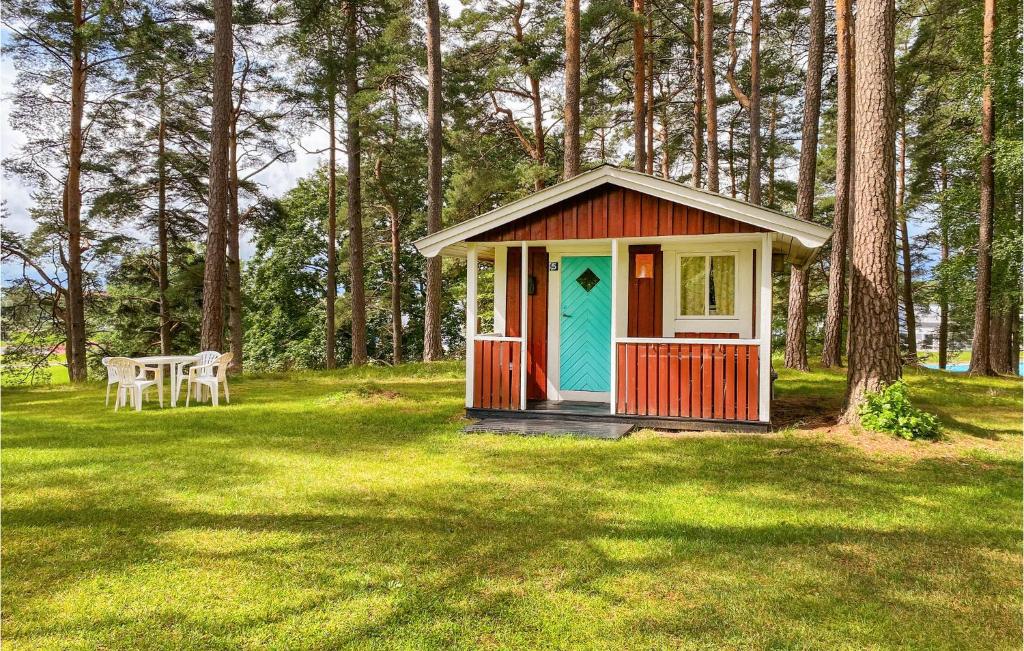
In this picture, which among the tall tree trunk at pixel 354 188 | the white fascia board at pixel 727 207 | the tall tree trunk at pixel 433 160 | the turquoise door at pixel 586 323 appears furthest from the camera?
the tall tree trunk at pixel 354 188

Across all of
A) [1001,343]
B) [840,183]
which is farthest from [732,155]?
[840,183]

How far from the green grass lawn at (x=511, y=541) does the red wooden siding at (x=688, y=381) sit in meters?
0.53

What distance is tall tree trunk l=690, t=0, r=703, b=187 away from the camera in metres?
16.9

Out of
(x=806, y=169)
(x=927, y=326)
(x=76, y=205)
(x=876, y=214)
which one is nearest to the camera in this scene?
(x=876, y=214)

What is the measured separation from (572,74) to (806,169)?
6006 mm

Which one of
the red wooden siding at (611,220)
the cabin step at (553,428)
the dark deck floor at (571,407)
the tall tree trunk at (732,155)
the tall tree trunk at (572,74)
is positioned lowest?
the cabin step at (553,428)

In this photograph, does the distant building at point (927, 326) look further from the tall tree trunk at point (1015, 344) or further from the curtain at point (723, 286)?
the curtain at point (723, 286)

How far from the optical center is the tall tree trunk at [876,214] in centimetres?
683

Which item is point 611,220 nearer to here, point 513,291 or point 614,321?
point 614,321

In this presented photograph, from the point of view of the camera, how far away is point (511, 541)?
3648 millimetres

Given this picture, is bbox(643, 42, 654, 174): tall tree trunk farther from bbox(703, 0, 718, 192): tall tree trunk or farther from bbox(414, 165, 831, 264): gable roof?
bbox(414, 165, 831, 264): gable roof

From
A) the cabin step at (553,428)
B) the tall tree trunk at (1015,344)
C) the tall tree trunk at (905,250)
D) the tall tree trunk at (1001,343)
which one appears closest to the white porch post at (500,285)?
the cabin step at (553,428)

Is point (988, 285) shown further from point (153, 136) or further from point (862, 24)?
point (153, 136)

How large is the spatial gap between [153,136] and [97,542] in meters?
16.8
